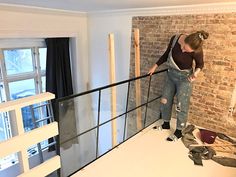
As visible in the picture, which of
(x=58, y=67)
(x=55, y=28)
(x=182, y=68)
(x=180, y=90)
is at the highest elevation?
(x=55, y=28)

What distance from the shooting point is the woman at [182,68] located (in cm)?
236

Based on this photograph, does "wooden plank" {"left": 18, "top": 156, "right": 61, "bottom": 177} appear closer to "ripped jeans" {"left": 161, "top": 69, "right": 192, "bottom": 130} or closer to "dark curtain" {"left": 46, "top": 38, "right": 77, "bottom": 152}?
"ripped jeans" {"left": 161, "top": 69, "right": 192, "bottom": 130}

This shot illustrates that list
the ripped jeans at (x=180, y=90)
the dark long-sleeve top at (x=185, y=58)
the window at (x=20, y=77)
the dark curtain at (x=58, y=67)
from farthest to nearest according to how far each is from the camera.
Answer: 1. the dark curtain at (x=58, y=67)
2. the window at (x=20, y=77)
3. the ripped jeans at (x=180, y=90)
4. the dark long-sleeve top at (x=185, y=58)

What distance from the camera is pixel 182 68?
2.58 m

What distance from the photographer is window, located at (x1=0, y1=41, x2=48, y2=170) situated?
13.4 feet

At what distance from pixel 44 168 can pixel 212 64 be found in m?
2.57

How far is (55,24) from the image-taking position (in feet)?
13.2

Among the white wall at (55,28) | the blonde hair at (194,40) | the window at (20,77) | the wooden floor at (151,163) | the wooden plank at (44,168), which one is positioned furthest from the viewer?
the window at (20,77)

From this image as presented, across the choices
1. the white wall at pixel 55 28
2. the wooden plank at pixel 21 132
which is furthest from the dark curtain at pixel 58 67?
the wooden plank at pixel 21 132

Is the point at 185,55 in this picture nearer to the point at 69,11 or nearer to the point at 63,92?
the point at 69,11

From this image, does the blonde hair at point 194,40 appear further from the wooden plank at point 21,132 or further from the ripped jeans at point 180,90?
the wooden plank at point 21,132

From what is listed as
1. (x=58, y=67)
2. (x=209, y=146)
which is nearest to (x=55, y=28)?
(x=58, y=67)

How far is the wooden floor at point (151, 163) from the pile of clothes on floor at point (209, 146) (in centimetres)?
8

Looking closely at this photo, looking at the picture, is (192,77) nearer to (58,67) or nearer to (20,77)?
(58,67)
